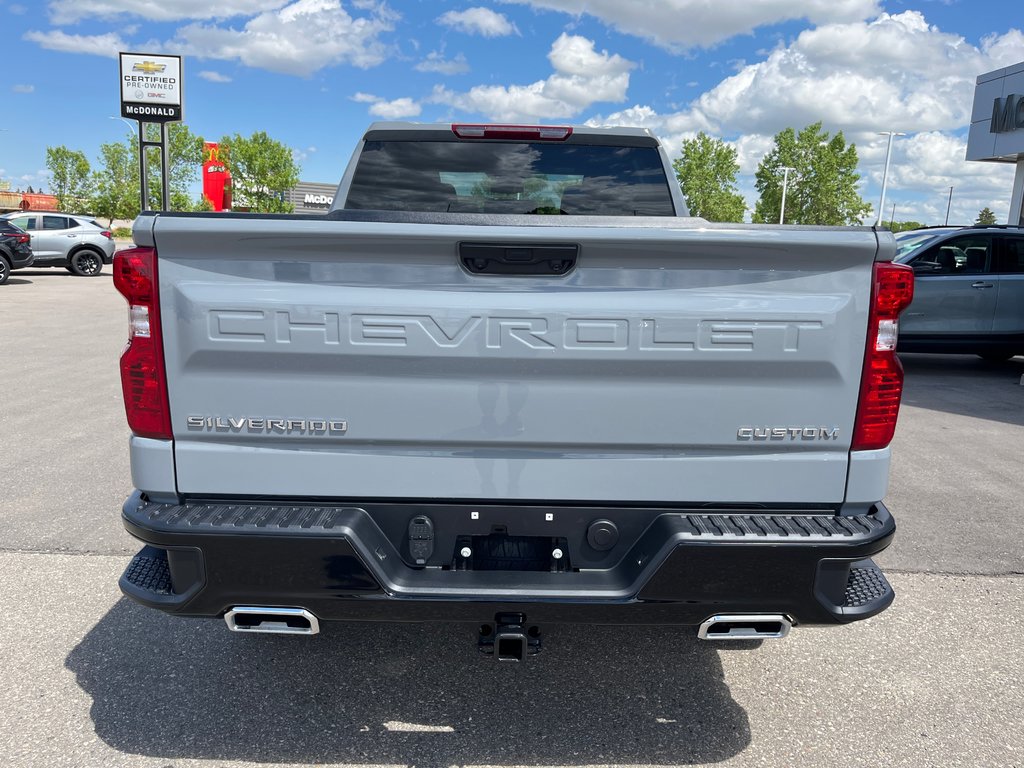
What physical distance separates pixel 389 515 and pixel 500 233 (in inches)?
36.5

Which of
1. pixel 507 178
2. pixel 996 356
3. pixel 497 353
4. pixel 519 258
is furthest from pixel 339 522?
pixel 996 356

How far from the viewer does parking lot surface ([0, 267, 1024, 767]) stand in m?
2.85

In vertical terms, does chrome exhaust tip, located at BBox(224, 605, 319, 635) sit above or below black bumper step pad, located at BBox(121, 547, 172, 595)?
below

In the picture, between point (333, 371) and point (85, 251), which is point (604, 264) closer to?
point (333, 371)

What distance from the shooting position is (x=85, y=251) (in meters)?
23.7

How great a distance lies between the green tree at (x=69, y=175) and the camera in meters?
64.9

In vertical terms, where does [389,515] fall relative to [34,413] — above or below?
above

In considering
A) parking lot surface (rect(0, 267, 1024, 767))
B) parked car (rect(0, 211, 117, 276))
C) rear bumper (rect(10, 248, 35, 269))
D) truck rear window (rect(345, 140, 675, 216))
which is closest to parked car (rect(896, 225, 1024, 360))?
parking lot surface (rect(0, 267, 1024, 767))

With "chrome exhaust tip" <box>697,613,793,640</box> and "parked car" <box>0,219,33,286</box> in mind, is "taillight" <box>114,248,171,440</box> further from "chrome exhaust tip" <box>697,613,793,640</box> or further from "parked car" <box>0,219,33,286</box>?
"parked car" <box>0,219,33,286</box>

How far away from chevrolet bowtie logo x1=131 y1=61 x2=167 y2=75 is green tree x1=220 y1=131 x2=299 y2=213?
36666 millimetres

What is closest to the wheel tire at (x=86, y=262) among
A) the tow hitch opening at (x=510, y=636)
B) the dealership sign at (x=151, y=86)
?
the dealership sign at (x=151, y=86)

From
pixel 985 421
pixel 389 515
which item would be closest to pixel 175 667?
pixel 389 515

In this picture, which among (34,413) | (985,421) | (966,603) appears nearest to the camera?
(966,603)

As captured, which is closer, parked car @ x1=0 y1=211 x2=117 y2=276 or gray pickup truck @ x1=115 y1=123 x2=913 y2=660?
gray pickup truck @ x1=115 y1=123 x2=913 y2=660
